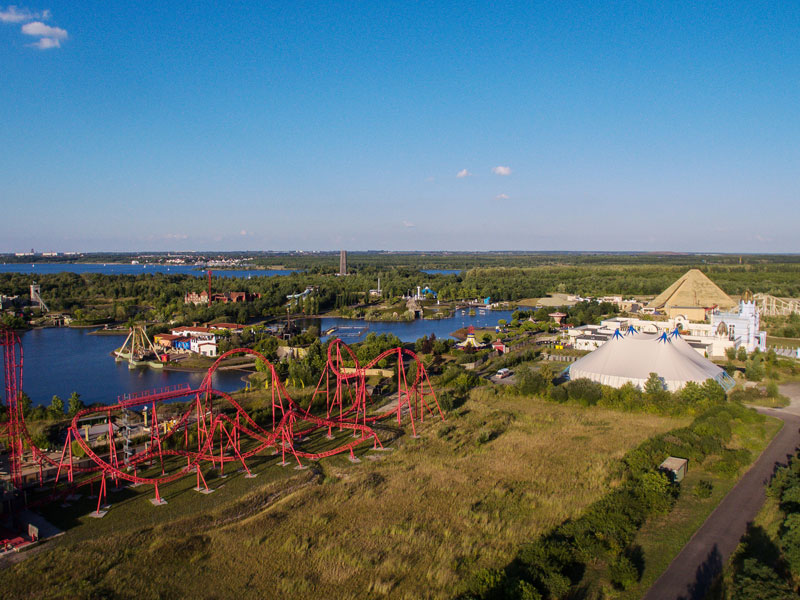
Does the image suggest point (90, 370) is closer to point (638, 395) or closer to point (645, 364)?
point (638, 395)

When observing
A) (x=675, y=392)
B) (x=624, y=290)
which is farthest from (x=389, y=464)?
(x=624, y=290)

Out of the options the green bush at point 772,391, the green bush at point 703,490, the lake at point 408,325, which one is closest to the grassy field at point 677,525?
the green bush at point 703,490

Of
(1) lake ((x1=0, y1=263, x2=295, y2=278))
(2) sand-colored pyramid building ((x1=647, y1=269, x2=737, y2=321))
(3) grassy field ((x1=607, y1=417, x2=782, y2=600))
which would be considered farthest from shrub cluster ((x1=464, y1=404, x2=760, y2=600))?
(1) lake ((x1=0, y1=263, x2=295, y2=278))

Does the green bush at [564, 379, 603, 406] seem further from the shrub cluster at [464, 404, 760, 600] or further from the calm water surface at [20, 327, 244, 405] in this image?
the calm water surface at [20, 327, 244, 405]

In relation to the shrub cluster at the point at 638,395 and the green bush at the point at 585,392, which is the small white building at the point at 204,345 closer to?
the shrub cluster at the point at 638,395

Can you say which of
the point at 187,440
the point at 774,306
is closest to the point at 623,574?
the point at 187,440

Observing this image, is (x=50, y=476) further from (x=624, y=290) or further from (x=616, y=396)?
(x=624, y=290)
